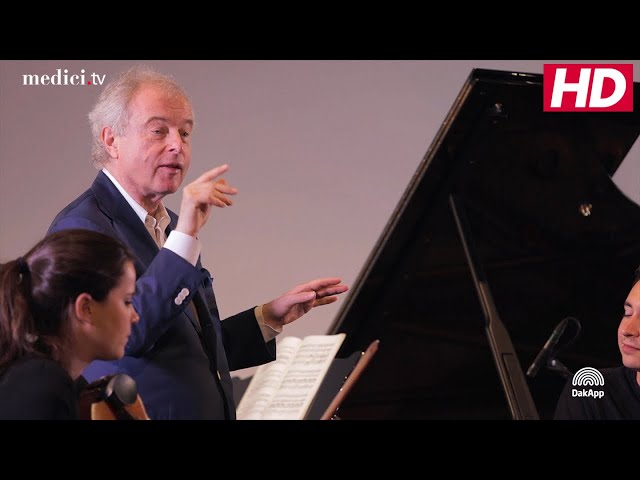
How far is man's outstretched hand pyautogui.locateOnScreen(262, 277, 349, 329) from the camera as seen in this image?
2.84 metres

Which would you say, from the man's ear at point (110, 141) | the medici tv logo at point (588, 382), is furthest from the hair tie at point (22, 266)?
the medici tv logo at point (588, 382)

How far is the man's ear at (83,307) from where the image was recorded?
2.31 meters

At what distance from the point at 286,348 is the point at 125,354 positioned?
0.43 metres

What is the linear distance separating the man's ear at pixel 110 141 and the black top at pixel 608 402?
1.50 m

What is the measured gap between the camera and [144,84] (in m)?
2.82

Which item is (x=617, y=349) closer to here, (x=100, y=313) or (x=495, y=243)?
(x=495, y=243)

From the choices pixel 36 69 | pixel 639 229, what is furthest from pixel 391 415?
pixel 36 69

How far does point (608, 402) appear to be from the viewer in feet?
9.67

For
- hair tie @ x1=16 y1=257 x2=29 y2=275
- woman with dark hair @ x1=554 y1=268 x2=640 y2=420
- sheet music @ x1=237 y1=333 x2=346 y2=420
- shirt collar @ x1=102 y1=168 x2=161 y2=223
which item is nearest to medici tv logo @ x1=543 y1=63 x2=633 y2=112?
woman with dark hair @ x1=554 y1=268 x2=640 y2=420

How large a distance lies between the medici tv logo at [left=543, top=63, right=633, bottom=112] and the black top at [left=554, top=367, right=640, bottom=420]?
0.81 meters

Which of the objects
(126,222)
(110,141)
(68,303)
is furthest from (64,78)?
(68,303)

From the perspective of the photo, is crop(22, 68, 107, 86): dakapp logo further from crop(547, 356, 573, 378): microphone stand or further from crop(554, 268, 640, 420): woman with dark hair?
crop(554, 268, 640, 420): woman with dark hair

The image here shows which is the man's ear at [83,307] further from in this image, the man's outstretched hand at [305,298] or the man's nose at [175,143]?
the man's outstretched hand at [305,298]

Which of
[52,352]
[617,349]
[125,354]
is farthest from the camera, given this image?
[617,349]
